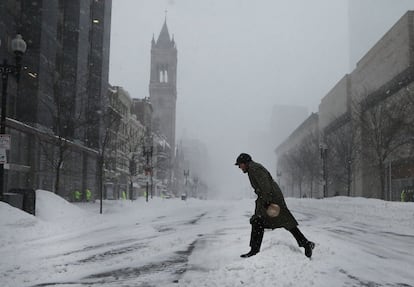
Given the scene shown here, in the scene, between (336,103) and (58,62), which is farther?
(336,103)

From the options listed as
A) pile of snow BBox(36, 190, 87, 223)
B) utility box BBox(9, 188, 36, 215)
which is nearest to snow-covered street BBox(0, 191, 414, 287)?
utility box BBox(9, 188, 36, 215)

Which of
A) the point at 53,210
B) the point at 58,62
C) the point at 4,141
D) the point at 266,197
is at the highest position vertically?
the point at 58,62

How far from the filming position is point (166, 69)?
157 m

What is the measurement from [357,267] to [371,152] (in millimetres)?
47833

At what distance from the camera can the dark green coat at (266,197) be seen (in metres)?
6.64

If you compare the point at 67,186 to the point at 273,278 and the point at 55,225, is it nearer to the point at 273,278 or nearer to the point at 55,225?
the point at 55,225

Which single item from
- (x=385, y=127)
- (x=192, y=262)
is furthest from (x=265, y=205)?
(x=385, y=127)

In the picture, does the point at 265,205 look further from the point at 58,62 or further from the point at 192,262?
the point at 58,62

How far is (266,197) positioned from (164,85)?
480 ft

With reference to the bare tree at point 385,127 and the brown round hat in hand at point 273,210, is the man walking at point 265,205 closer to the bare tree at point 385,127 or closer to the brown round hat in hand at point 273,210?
the brown round hat in hand at point 273,210

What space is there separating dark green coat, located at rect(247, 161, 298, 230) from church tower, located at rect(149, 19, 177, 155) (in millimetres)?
130714

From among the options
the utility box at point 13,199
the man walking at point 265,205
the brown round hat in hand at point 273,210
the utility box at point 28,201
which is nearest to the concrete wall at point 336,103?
the utility box at point 28,201

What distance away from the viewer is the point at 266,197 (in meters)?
6.62

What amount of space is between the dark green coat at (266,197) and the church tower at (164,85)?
5146 inches
